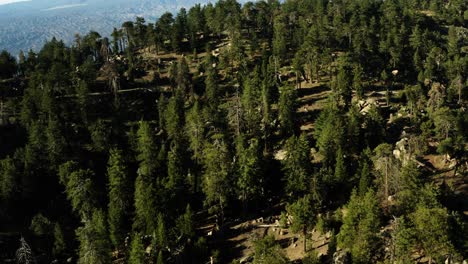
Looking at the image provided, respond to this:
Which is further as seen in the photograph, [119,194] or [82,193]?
[119,194]

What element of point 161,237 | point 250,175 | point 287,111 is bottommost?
point 161,237

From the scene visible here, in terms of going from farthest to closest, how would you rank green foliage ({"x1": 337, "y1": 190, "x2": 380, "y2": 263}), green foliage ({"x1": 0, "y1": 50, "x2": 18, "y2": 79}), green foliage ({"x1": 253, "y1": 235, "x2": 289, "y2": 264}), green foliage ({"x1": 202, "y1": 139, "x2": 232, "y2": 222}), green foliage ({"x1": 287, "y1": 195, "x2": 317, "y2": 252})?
1. green foliage ({"x1": 0, "y1": 50, "x2": 18, "y2": 79})
2. green foliage ({"x1": 202, "y1": 139, "x2": 232, "y2": 222})
3. green foliage ({"x1": 287, "y1": 195, "x2": 317, "y2": 252})
4. green foliage ({"x1": 337, "y1": 190, "x2": 380, "y2": 263})
5. green foliage ({"x1": 253, "y1": 235, "x2": 289, "y2": 264})

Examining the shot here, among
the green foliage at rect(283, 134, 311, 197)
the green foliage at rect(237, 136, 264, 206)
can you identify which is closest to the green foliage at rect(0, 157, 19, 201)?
the green foliage at rect(237, 136, 264, 206)

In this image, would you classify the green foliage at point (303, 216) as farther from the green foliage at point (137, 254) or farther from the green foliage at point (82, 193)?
the green foliage at point (82, 193)

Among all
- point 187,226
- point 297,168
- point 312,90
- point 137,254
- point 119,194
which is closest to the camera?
point 137,254

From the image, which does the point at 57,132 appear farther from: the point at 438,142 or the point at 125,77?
the point at 438,142

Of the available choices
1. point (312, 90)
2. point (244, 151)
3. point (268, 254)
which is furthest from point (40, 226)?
point (312, 90)

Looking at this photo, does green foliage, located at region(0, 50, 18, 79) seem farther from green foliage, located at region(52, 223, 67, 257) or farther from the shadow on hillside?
the shadow on hillside

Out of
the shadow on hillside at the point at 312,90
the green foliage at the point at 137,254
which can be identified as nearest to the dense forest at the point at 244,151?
the green foliage at the point at 137,254

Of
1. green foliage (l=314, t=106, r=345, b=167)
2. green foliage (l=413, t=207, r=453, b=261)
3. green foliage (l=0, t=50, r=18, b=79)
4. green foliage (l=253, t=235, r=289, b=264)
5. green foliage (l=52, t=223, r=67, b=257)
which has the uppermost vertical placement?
green foliage (l=0, t=50, r=18, b=79)

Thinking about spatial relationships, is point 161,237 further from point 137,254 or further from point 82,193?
point 82,193
